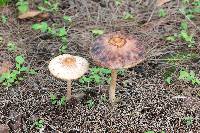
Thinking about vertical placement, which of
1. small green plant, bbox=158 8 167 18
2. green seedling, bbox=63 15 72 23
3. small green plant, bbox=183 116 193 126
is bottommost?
small green plant, bbox=183 116 193 126

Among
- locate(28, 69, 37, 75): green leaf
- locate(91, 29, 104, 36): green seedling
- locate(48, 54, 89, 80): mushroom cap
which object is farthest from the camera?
locate(91, 29, 104, 36): green seedling

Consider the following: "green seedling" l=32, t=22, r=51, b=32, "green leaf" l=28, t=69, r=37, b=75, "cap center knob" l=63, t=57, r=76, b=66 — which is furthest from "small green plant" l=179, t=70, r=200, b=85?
"green seedling" l=32, t=22, r=51, b=32

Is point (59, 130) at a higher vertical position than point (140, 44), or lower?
lower

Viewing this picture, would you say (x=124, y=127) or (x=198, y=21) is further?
(x=198, y=21)

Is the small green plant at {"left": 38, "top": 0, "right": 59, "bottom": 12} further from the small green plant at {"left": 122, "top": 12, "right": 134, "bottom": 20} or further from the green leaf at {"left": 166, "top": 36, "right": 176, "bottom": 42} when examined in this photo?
the green leaf at {"left": 166, "top": 36, "right": 176, "bottom": 42}

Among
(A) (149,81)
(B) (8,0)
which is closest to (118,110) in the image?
(A) (149,81)

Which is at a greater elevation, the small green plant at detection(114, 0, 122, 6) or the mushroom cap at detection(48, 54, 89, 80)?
the small green plant at detection(114, 0, 122, 6)

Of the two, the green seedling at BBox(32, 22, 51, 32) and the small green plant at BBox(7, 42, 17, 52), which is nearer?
the small green plant at BBox(7, 42, 17, 52)

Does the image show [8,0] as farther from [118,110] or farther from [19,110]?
[118,110]
